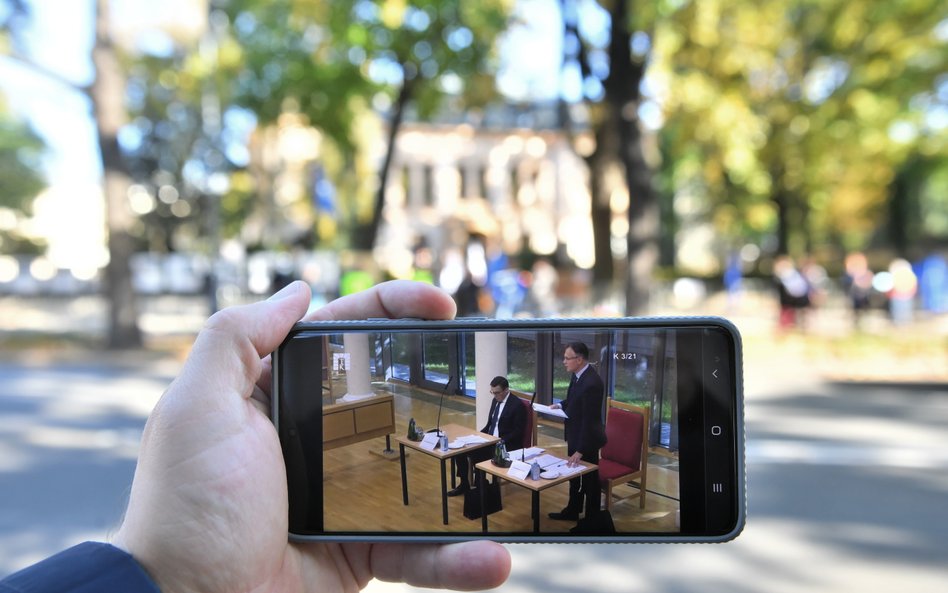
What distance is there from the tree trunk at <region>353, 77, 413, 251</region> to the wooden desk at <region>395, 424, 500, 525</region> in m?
21.1

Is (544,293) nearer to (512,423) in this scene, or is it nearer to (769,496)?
(769,496)

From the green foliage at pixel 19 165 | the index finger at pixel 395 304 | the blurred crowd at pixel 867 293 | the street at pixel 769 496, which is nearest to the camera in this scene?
the index finger at pixel 395 304

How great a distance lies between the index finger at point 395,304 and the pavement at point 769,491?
0.81 meters

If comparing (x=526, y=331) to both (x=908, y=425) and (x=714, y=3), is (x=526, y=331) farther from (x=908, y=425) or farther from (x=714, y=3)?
(x=714, y=3)

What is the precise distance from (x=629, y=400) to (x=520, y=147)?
52.4 metres

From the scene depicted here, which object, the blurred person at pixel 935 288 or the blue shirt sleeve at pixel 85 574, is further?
the blurred person at pixel 935 288

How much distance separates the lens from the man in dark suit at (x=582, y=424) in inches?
75.7

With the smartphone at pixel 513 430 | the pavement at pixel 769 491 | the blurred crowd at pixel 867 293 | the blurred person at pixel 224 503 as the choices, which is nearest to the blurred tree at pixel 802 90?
the blurred crowd at pixel 867 293

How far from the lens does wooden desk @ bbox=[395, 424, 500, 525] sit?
1962 mm

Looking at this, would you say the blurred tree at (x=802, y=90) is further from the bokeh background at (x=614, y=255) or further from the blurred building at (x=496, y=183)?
the blurred building at (x=496, y=183)

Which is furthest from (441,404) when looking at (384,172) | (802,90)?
(802,90)

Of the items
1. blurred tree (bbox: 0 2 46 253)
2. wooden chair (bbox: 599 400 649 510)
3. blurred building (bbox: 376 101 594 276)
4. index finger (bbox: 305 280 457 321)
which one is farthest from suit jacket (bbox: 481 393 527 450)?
blurred tree (bbox: 0 2 46 253)

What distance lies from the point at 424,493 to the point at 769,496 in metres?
4.80

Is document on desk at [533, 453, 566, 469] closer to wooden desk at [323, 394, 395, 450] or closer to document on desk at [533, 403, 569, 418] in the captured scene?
document on desk at [533, 403, 569, 418]
